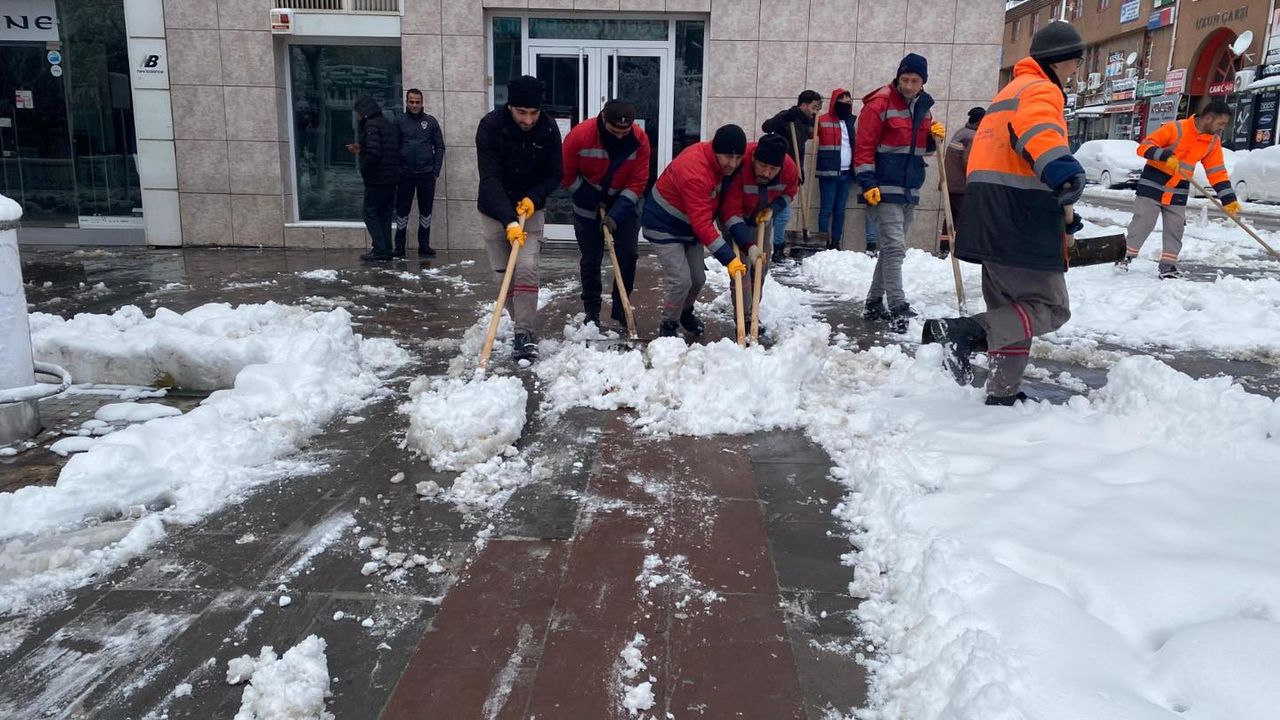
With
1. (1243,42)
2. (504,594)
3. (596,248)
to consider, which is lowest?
(504,594)

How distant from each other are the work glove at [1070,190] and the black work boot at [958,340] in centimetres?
90

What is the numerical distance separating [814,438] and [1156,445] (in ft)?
4.86

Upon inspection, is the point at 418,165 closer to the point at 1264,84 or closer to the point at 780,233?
the point at 780,233

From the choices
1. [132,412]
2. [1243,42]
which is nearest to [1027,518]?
[132,412]

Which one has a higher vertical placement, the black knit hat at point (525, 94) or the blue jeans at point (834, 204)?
the black knit hat at point (525, 94)

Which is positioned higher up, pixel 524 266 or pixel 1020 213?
pixel 1020 213

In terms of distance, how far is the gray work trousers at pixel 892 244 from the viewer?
23.1 ft

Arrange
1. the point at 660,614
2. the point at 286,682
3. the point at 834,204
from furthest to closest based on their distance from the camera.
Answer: the point at 834,204, the point at 660,614, the point at 286,682

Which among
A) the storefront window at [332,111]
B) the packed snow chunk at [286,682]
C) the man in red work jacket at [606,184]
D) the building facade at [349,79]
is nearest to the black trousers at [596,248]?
the man in red work jacket at [606,184]

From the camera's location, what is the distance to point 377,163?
34.2 ft

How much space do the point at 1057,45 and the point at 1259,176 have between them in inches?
820

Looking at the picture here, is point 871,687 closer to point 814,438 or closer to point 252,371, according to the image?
point 814,438

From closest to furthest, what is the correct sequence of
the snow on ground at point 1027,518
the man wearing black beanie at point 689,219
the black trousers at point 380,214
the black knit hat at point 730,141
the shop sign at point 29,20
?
the snow on ground at point 1027,518, the black knit hat at point 730,141, the man wearing black beanie at point 689,219, the black trousers at point 380,214, the shop sign at point 29,20

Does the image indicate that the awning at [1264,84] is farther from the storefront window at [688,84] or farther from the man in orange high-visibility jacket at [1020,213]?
the man in orange high-visibility jacket at [1020,213]
